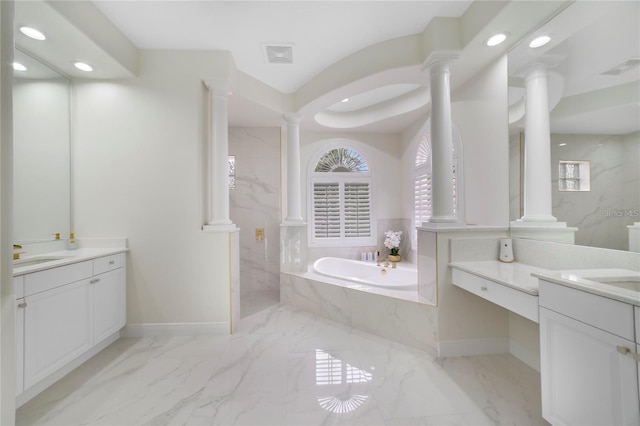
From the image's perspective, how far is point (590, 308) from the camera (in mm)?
1166

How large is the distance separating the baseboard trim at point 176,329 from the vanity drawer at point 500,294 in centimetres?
231

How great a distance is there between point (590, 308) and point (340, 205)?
3.62m

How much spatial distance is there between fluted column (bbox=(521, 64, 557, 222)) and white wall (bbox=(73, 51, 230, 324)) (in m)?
2.82

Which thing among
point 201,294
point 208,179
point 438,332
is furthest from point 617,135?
point 201,294

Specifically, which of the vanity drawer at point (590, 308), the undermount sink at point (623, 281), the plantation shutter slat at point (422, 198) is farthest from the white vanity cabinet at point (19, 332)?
the plantation shutter slat at point (422, 198)

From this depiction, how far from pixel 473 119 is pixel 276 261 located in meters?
3.37

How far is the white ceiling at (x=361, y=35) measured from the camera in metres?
1.58

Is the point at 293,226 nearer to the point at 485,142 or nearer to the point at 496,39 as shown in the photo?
the point at 485,142

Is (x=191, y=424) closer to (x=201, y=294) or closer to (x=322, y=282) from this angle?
(x=201, y=294)

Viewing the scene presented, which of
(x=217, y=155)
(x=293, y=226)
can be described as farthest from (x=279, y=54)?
(x=293, y=226)

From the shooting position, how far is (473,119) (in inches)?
109

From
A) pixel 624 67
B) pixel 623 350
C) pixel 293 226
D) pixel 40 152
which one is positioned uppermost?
pixel 624 67

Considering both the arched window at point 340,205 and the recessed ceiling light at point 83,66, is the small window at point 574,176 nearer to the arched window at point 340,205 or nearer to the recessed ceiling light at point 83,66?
the arched window at point 340,205

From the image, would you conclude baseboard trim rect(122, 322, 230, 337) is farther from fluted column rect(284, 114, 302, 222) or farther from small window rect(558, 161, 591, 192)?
small window rect(558, 161, 591, 192)
